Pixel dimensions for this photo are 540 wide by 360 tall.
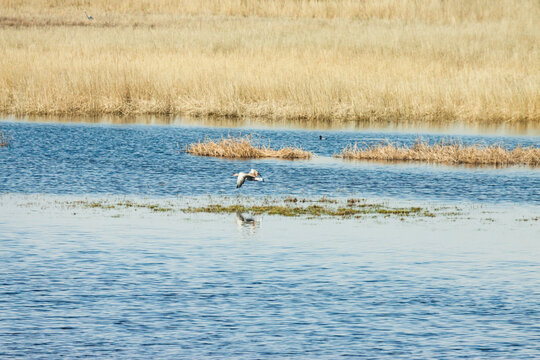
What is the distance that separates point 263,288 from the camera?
13.2m

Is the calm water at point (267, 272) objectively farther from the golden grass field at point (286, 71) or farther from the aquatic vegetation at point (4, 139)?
the golden grass field at point (286, 71)

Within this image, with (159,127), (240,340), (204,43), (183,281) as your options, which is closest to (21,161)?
(159,127)

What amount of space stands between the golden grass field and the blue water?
453 cm

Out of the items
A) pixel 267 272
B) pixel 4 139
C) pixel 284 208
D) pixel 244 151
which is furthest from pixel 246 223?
pixel 4 139

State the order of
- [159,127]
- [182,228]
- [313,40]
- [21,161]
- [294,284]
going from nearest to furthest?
[294,284] < [182,228] < [21,161] < [159,127] < [313,40]

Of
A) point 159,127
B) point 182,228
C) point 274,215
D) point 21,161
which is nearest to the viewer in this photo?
point 182,228

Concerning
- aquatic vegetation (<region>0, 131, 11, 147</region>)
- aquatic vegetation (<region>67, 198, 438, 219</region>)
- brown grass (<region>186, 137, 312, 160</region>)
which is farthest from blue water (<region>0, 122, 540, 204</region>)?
aquatic vegetation (<region>67, 198, 438, 219</region>)

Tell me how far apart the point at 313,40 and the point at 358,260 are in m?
32.1

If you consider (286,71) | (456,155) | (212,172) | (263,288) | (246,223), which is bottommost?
(263,288)

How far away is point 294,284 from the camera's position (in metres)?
13.5

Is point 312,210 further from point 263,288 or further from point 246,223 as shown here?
point 263,288

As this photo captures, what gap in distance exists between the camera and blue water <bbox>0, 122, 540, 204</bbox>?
21781mm

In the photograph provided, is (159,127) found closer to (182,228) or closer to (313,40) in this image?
(313,40)

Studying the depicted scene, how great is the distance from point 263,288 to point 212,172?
11.5 m
